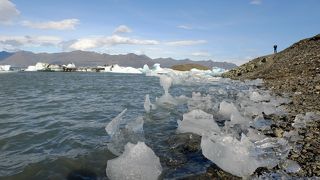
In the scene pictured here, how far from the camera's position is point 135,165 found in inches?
204

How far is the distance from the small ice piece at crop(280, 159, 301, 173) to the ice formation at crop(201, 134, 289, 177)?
106 millimetres

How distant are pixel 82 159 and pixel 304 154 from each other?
12.6 ft

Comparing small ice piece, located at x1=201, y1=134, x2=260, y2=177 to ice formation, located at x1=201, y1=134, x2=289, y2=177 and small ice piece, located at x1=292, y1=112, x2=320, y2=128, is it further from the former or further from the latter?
small ice piece, located at x1=292, y1=112, x2=320, y2=128

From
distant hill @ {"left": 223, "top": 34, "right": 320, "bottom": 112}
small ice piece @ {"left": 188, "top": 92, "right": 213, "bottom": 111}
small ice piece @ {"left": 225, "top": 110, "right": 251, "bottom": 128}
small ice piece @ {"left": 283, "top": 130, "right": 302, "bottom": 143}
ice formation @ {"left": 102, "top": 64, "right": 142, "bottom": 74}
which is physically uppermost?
distant hill @ {"left": 223, "top": 34, "right": 320, "bottom": 112}

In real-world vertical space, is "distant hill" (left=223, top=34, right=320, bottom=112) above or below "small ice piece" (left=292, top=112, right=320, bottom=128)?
above

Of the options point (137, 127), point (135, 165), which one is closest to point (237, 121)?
point (137, 127)

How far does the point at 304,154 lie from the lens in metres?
6.09

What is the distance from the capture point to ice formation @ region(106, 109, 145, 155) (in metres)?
7.32

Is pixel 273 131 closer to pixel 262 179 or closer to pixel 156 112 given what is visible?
pixel 262 179

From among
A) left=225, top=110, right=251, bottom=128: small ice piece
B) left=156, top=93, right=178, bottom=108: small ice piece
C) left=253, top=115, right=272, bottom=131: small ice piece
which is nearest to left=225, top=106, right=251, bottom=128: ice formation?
left=225, top=110, right=251, bottom=128: small ice piece

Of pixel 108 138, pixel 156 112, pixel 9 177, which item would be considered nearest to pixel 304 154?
pixel 108 138

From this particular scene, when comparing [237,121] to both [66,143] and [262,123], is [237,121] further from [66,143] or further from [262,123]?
[66,143]

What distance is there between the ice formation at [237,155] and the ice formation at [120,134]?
6.86ft

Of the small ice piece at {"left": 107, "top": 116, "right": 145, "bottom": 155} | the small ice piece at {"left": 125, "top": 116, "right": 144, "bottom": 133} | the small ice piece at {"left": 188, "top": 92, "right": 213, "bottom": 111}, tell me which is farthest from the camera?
the small ice piece at {"left": 188, "top": 92, "right": 213, "bottom": 111}
